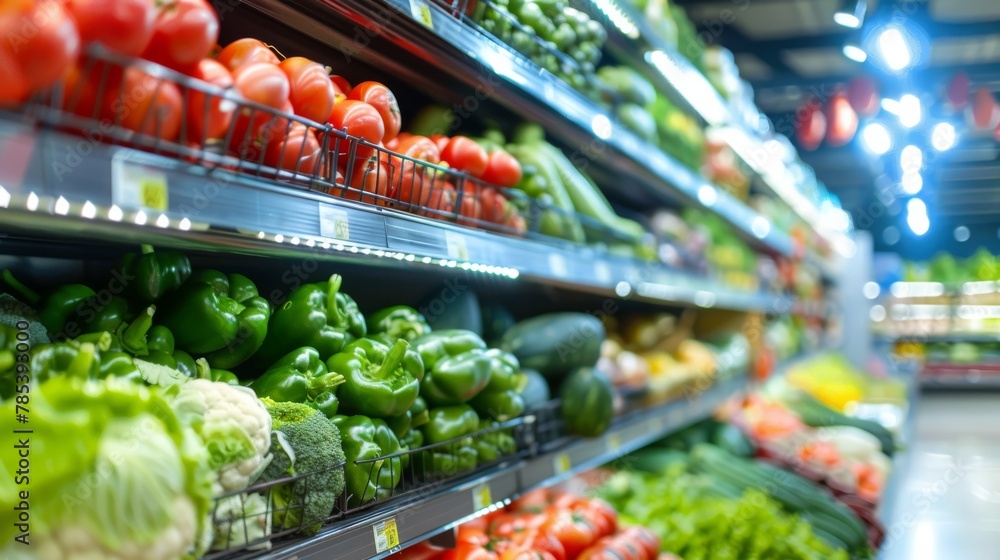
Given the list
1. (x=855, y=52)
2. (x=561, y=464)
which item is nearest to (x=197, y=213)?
(x=561, y=464)

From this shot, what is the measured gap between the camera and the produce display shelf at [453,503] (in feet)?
4.20

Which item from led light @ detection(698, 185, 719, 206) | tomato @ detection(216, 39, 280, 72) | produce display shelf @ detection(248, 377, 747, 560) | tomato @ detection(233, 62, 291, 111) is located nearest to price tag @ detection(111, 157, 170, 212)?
tomato @ detection(233, 62, 291, 111)

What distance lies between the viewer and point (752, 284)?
4.78 metres

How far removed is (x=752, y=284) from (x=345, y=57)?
11.0ft

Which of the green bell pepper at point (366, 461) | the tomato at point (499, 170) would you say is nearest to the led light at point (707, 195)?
the tomato at point (499, 170)

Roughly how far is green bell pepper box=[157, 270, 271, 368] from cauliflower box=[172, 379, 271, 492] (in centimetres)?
21

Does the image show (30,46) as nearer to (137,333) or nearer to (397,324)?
(137,333)

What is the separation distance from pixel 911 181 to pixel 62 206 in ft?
41.2

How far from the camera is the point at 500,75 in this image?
197 cm

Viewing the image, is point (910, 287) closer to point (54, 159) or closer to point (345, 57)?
point (345, 57)

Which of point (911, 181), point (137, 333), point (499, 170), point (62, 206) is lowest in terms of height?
point (137, 333)

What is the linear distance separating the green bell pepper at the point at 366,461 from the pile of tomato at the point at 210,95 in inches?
15.6

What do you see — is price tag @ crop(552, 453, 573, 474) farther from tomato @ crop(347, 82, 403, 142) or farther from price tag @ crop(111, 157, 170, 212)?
price tag @ crop(111, 157, 170, 212)

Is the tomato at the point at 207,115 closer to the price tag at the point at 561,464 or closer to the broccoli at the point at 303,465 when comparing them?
the broccoli at the point at 303,465
